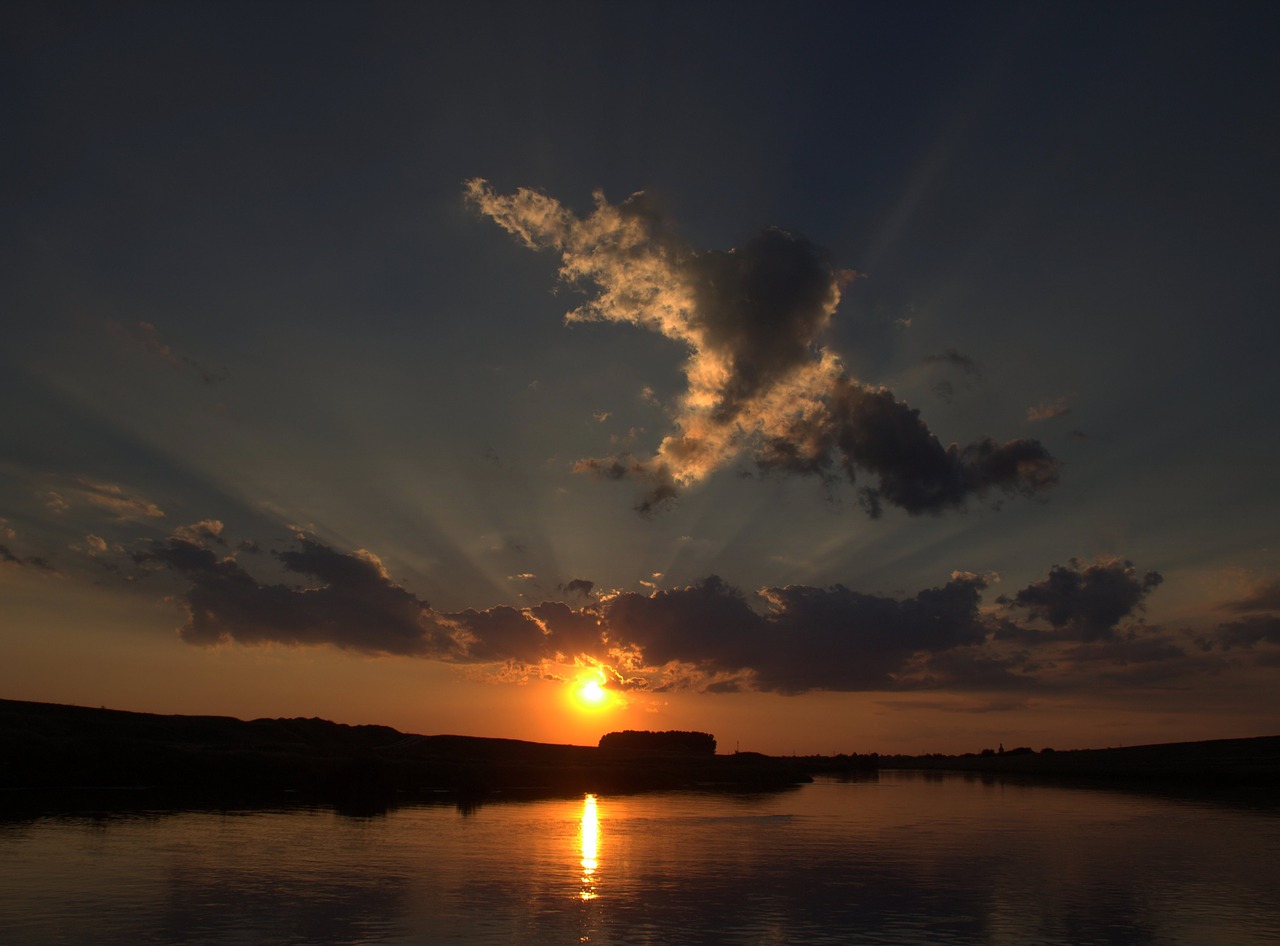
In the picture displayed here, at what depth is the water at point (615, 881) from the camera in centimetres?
2956

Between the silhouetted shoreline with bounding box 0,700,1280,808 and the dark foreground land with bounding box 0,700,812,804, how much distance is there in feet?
0.50

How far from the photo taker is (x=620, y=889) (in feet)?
122

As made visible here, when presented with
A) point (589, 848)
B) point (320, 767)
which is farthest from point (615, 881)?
point (320, 767)

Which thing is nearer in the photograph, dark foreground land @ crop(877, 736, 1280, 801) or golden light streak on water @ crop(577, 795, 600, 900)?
golden light streak on water @ crop(577, 795, 600, 900)

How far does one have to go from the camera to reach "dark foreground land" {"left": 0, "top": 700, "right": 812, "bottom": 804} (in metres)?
79.8

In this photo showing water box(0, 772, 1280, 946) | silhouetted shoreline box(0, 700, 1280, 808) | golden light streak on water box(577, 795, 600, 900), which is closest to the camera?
water box(0, 772, 1280, 946)

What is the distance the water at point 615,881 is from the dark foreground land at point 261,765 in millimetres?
24342

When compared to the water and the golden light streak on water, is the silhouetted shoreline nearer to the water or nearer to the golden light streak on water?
the golden light streak on water

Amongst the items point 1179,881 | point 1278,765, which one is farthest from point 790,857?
point 1278,765

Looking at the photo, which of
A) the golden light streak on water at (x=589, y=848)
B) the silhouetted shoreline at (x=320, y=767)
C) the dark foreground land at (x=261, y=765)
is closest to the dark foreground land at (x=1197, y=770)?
the silhouetted shoreline at (x=320, y=767)

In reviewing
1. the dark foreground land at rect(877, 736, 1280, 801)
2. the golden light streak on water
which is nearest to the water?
the golden light streak on water

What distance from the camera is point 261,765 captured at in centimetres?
8944

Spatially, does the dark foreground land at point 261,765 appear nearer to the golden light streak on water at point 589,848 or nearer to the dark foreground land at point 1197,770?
the golden light streak on water at point 589,848

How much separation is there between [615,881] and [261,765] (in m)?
62.4
